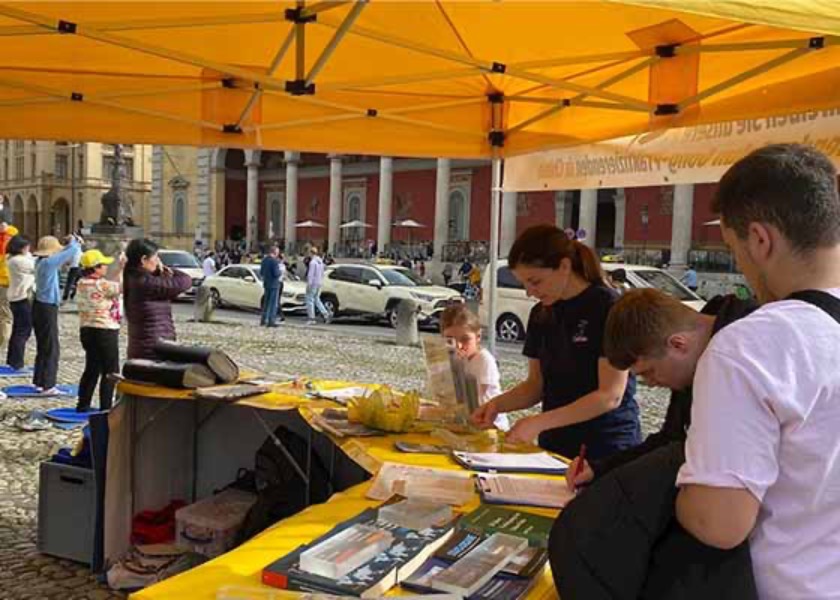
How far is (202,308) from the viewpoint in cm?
1897

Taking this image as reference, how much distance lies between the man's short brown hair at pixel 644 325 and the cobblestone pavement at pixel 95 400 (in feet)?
11.1

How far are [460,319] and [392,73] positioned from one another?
6.47 feet

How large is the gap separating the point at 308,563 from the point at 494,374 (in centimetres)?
257

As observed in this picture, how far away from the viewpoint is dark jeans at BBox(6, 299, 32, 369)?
31.3ft

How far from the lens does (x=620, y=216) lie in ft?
107

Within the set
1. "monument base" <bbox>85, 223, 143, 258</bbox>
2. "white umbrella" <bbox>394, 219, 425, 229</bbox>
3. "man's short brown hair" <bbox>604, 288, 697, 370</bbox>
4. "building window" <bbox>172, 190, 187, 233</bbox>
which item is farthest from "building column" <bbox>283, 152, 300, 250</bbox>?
"man's short brown hair" <bbox>604, 288, 697, 370</bbox>

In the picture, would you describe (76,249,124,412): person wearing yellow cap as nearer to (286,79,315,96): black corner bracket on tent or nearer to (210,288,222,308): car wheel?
(286,79,315,96): black corner bracket on tent

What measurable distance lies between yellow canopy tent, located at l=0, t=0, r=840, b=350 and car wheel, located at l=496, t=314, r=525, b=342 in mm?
10238

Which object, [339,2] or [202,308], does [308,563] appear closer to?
[339,2]

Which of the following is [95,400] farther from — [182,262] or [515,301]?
[182,262]

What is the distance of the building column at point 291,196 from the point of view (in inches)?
1778

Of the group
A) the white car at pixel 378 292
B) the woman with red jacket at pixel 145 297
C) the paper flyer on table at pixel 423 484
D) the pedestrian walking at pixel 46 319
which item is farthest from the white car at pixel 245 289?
the paper flyer on table at pixel 423 484

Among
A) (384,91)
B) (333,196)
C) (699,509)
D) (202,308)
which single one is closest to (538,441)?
(699,509)

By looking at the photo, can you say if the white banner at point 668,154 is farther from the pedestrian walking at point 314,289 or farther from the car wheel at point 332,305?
the car wheel at point 332,305
